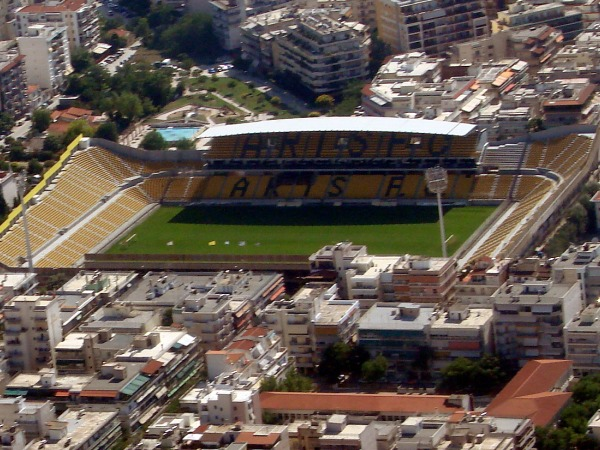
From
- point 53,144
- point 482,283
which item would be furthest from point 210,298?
point 53,144

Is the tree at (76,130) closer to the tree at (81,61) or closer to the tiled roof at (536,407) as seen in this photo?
the tree at (81,61)

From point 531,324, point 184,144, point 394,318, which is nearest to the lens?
point 531,324

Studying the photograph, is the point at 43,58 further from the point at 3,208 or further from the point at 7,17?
the point at 3,208

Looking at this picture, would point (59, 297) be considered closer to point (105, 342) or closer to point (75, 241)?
point (105, 342)

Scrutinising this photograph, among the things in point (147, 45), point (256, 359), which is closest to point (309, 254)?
point (256, 359)

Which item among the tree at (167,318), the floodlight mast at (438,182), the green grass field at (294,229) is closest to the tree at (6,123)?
the green grass field at (294,229)

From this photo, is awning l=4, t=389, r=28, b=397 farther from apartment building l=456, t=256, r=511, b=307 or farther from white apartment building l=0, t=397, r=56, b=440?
apartment building l=456, t=256, r=511, b=307

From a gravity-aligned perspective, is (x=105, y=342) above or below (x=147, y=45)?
above
